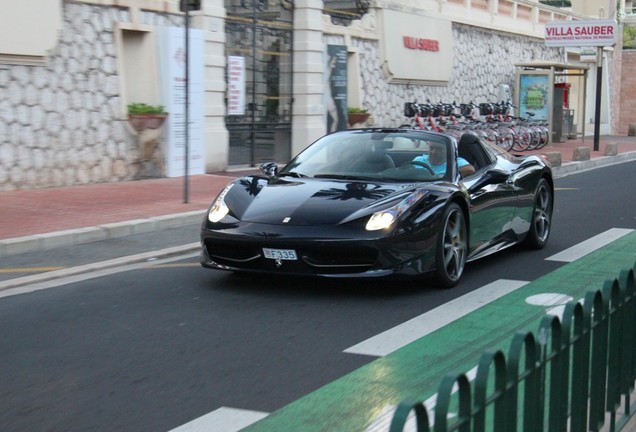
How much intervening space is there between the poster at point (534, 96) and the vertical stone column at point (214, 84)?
15.8 metres

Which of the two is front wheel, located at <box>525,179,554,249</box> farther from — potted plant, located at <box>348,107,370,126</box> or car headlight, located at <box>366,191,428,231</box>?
potted plant, located at <box>348,107,370,126</box>

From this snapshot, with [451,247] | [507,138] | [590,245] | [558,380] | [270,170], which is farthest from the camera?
[507,138]

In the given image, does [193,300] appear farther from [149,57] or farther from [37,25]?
[149,57]

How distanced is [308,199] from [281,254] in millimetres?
602

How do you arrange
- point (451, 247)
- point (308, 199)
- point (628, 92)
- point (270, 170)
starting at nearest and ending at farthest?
1. point (308, 199)
2. point (451, 247)
3. point (270, 170)
4. point (628, 92)

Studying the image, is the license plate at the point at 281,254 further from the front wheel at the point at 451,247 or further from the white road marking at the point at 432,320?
the front wheel at the point at 451,247

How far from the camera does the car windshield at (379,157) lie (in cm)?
881

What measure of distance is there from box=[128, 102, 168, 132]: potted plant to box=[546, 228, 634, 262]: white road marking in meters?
8.68

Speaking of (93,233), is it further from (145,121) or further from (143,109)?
(143,109)

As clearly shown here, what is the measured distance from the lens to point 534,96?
111ft

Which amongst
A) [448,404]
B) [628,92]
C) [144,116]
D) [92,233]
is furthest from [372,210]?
[628,92]

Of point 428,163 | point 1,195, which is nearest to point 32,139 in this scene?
point 1,195

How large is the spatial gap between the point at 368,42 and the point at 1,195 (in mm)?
14430

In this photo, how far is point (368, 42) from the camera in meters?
27.2
